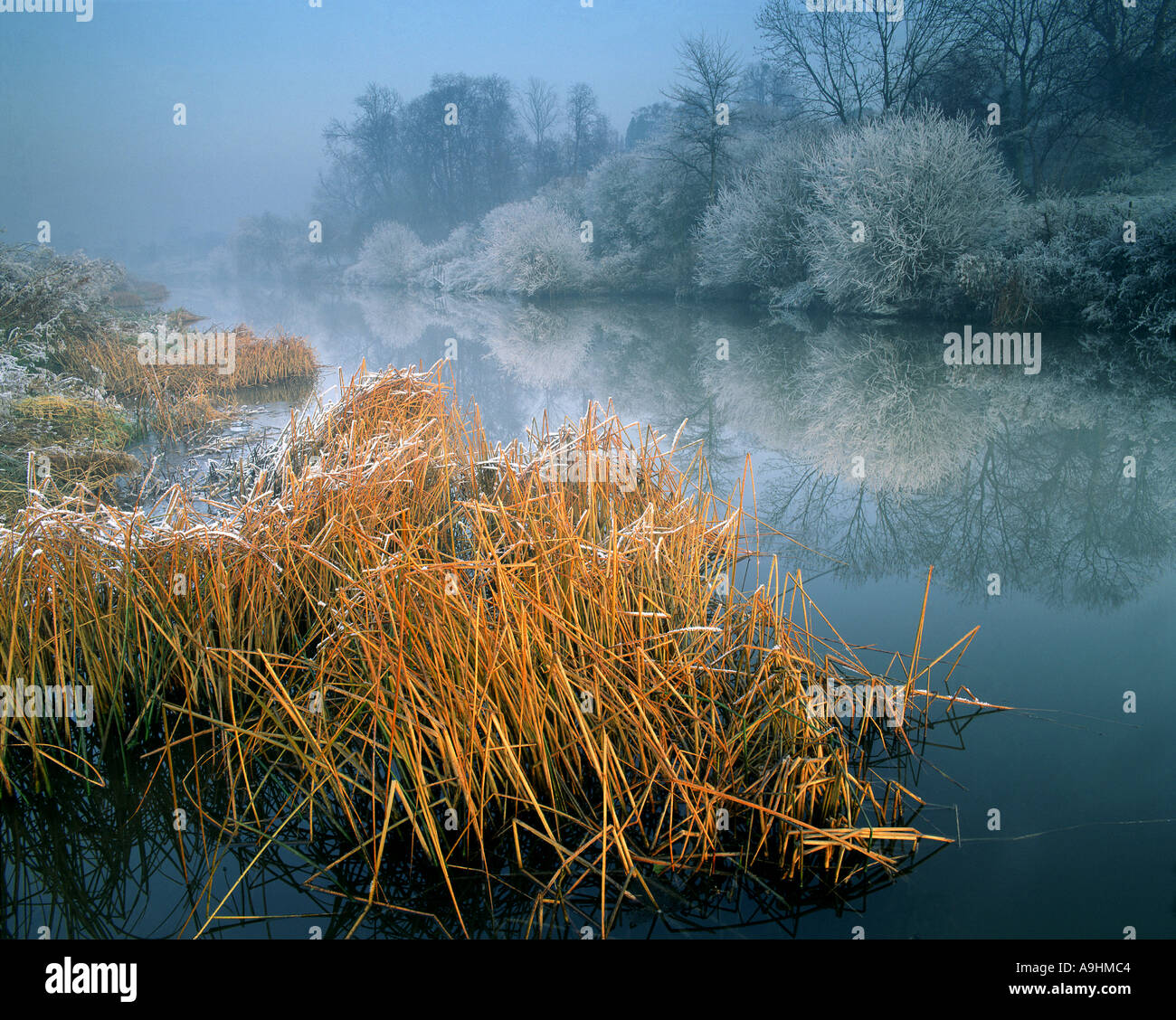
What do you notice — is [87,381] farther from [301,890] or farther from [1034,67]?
[1034,67]

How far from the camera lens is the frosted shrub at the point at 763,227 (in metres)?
15.8

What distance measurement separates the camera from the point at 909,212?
1222 cm

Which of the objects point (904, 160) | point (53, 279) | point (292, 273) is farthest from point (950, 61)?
point (292, 273)

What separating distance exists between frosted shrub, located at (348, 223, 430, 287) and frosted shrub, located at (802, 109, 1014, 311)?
70.8 feet

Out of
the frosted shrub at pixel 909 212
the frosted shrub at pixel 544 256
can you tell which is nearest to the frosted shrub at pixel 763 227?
the frosted shrub at pixel 909 212

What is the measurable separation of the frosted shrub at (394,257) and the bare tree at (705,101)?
48.0 feet

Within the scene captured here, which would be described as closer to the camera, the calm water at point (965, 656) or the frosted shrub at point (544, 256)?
the calm water at point (965, 656)

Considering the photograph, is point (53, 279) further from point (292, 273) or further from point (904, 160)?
point (292, 273)

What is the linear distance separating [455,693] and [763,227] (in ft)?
52.1

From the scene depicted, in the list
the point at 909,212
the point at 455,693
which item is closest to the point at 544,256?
the point at 909,212

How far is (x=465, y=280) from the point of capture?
88.6ft

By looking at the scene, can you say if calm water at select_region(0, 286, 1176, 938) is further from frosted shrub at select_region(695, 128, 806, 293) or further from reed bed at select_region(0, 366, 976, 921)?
frosted shrub at select_region(695, 128, 806, 293)

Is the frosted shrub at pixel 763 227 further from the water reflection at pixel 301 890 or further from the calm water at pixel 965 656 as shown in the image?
the water reflection at pixel 301 890
